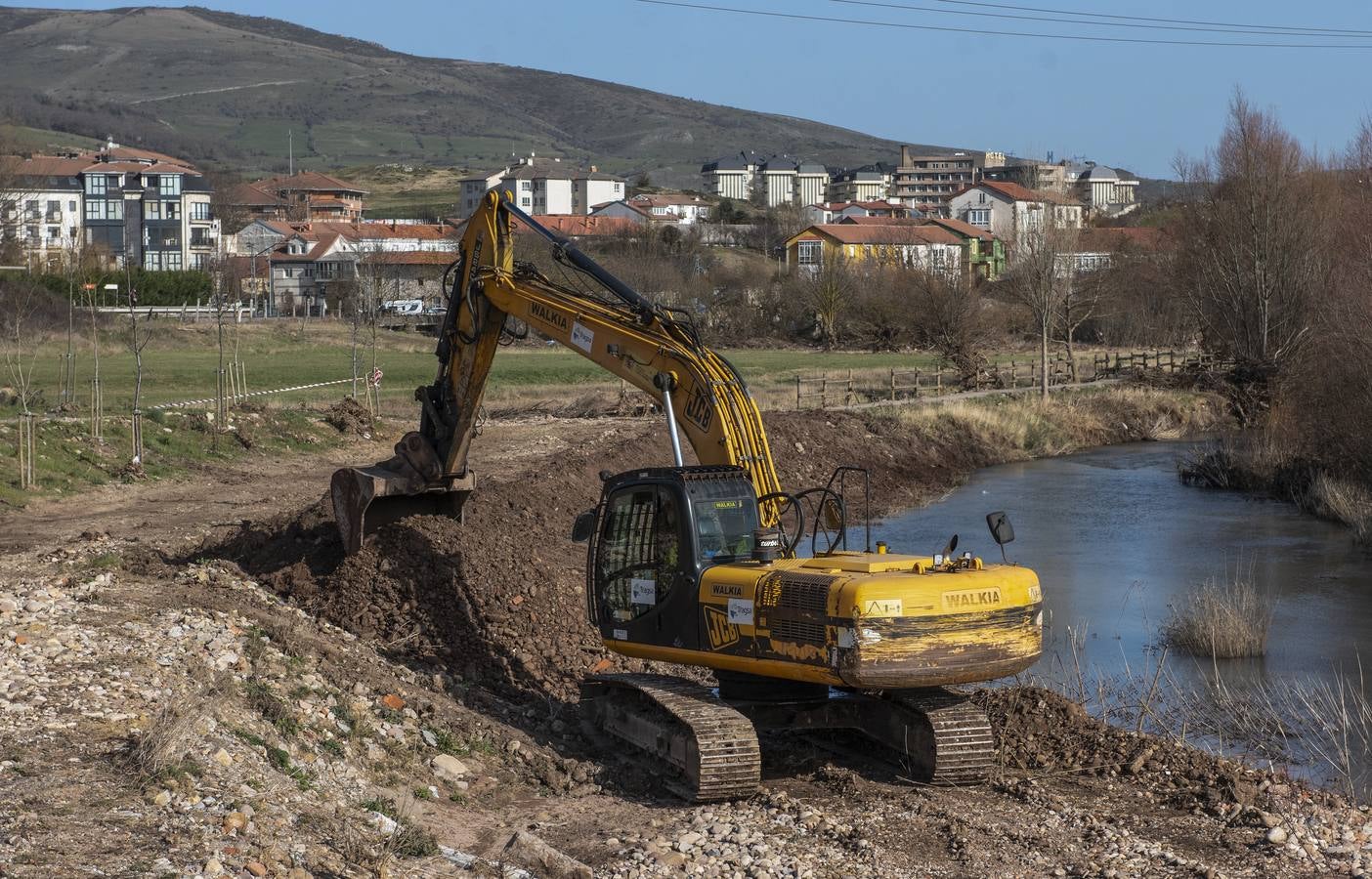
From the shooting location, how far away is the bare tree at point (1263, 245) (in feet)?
148

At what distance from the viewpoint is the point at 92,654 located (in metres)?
12.3

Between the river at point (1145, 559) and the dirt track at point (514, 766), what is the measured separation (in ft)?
10.9

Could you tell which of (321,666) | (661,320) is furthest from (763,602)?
(321,666)

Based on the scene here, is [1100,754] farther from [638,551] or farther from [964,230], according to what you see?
[964,230]

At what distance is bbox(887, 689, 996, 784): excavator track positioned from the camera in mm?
11328

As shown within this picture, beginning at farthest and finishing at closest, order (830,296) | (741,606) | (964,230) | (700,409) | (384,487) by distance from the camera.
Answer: (964,230) → (830,296) → (384,487) → (700,409) → (741,606)

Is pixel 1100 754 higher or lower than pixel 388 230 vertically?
lower

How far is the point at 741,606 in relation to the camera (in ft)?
37.1

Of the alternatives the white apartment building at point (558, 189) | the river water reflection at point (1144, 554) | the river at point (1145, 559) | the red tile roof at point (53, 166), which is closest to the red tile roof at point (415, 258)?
the red tile roof at point (53, 166)

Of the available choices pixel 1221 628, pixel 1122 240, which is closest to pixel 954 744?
pixel 1221 628

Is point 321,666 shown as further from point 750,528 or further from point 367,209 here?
point 367,209

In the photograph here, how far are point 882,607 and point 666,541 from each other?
2329 millimetres

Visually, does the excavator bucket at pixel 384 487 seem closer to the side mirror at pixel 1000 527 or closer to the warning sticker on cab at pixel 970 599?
the side mirror at pixel 1000 527

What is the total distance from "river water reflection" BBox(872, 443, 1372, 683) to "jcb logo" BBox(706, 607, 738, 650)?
20.5ft
